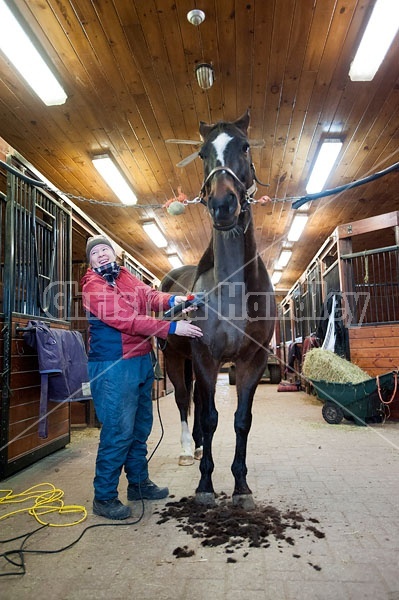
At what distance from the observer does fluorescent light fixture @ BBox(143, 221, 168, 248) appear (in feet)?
25.4

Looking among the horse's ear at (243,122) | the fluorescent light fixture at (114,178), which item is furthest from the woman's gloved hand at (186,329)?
the fluorescent light fixture at (114,178)

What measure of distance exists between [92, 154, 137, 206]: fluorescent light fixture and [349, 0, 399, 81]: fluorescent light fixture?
2.96m

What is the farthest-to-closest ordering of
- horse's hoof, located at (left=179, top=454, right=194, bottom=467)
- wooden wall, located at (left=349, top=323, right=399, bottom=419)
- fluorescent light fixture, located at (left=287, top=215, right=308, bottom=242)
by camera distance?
fluorescent light fixture, located at (left=287, top=215, right=308, bottom=242), wooden wall, located at (left=349, top=323, right=399, bottom=419), horse's hoof, located at (left=179, top=454, right=194, bottom=467)

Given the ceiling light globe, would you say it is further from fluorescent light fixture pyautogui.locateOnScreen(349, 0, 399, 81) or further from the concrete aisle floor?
the concrete aisle floor

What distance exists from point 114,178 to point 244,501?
4766 millimetres

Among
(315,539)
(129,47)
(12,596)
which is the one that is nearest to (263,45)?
(129,47)

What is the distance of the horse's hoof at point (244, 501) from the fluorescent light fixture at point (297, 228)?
632 cm

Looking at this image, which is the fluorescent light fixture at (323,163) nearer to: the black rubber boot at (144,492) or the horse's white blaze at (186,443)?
the horse's white blaze at (186,443)

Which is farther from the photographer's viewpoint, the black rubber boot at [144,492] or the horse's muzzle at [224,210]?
the black rubber boot at [144,492]

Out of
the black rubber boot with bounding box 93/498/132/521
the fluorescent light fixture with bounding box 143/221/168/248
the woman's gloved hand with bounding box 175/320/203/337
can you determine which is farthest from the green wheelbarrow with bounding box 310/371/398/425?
the fluorescent light fixture with bounding box 143/221/168/248

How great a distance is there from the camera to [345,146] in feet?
16.8

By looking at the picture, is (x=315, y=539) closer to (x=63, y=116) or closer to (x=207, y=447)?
(x=207, y=447)

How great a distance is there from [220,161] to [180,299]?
2.30 feet

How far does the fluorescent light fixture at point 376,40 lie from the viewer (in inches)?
121
